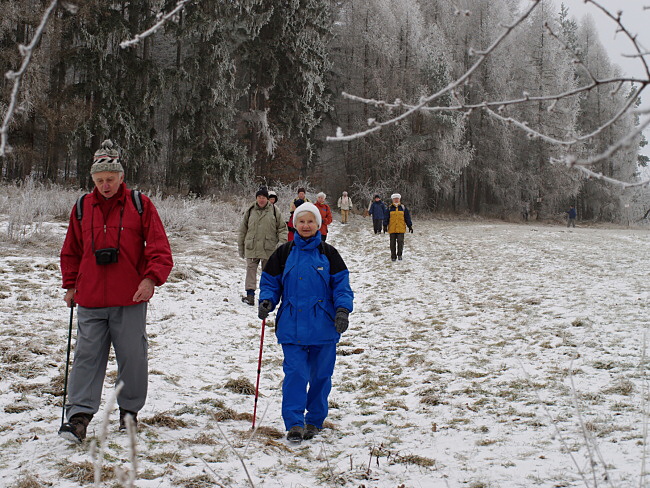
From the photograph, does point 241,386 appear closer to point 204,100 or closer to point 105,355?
point 105,355

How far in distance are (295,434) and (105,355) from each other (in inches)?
60.5

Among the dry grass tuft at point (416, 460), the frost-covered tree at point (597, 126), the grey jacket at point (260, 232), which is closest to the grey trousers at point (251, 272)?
the grey jacket at point (260, 232)

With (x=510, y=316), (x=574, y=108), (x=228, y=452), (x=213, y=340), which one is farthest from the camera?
(x=574, y=108)

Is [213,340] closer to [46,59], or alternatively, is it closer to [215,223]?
[215,223]

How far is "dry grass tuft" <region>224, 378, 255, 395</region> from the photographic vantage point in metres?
5.22

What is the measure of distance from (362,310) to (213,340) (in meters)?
3.16

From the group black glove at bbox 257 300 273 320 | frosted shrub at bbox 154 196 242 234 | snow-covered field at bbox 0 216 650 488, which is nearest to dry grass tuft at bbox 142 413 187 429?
snow-covered field at bbox 0 216 650 488

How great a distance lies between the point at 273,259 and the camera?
449cm

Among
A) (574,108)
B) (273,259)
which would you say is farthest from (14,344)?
(574,108)

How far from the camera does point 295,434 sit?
4.01 m

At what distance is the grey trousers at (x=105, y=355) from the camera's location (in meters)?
3.74

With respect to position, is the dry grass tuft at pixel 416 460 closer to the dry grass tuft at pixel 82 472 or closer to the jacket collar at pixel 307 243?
the jacket collar at pixel 307 243

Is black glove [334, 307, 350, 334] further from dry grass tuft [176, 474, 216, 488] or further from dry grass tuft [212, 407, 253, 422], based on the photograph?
dry grass tuft [176, 474, 216, 488]

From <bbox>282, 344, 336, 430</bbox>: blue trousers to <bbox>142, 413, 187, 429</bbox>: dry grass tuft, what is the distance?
823 mm
